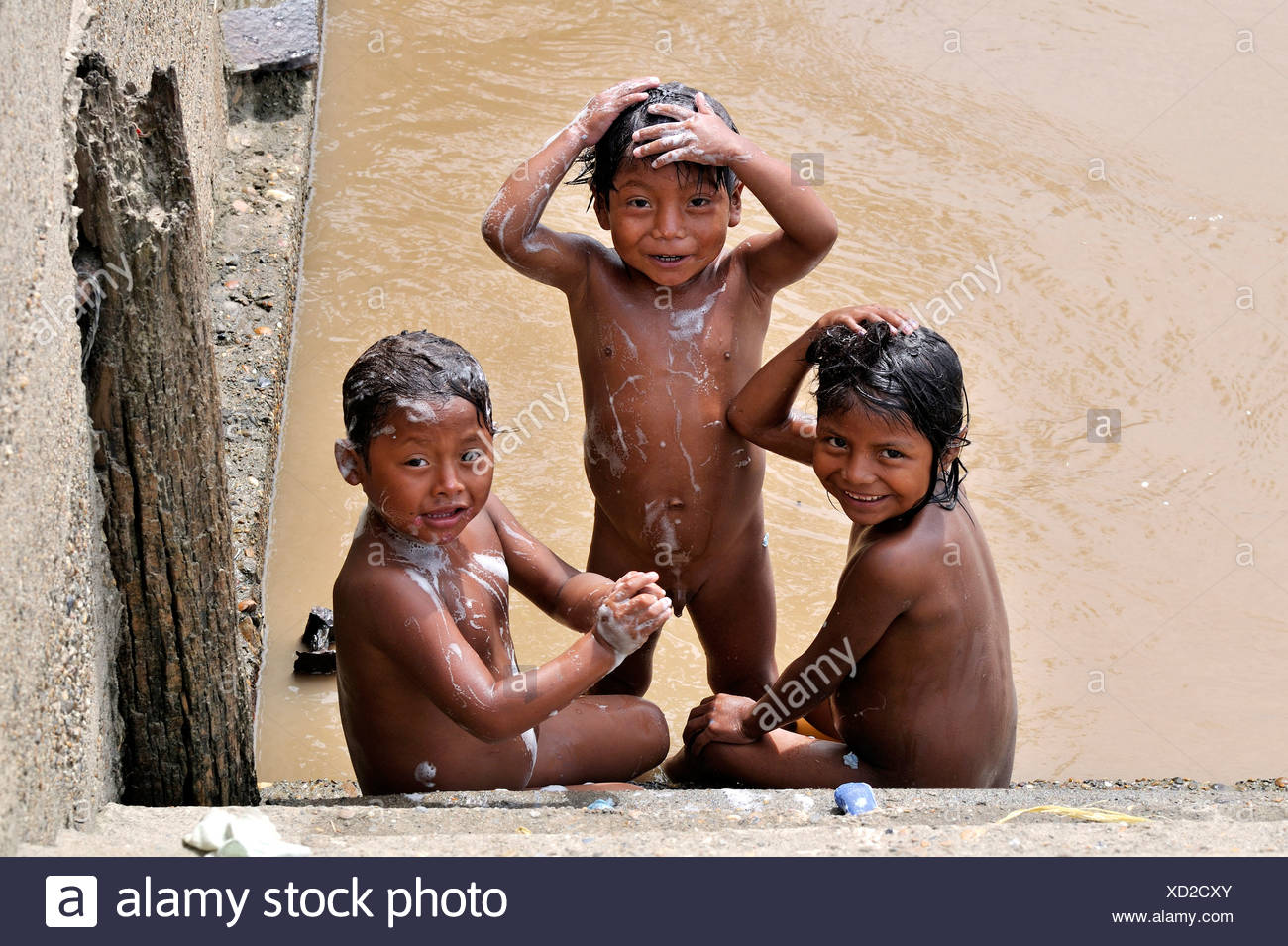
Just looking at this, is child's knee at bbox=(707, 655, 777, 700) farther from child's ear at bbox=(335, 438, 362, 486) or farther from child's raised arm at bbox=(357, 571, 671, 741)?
child's ear at bbox=(335, 438, 362, 486)

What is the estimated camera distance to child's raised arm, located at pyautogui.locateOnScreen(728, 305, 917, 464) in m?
3.02

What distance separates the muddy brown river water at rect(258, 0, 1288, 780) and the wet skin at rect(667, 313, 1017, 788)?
0.77 meters

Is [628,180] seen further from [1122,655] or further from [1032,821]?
[1122,655]

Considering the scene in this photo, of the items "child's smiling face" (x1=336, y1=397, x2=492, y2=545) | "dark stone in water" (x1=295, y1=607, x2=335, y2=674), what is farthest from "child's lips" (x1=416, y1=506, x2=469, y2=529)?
"dark stone in water" (x1=295, y1=607, x2=335, y2=674)

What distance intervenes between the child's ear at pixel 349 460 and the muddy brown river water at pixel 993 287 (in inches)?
46.8

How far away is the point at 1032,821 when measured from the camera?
2.45 m

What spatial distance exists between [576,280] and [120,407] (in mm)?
1197

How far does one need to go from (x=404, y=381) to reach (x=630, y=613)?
0.60 metres

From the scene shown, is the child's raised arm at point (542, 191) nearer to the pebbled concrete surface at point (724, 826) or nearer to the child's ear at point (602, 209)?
the child's ear at point (602, 209)

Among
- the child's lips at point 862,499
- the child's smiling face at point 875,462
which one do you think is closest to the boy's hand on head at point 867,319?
the child's smiling face at point 875,462

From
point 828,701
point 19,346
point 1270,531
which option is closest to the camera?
point 19,346

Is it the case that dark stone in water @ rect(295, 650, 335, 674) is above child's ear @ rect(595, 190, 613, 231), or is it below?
below

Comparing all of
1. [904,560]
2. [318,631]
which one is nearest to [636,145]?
[904,560]
